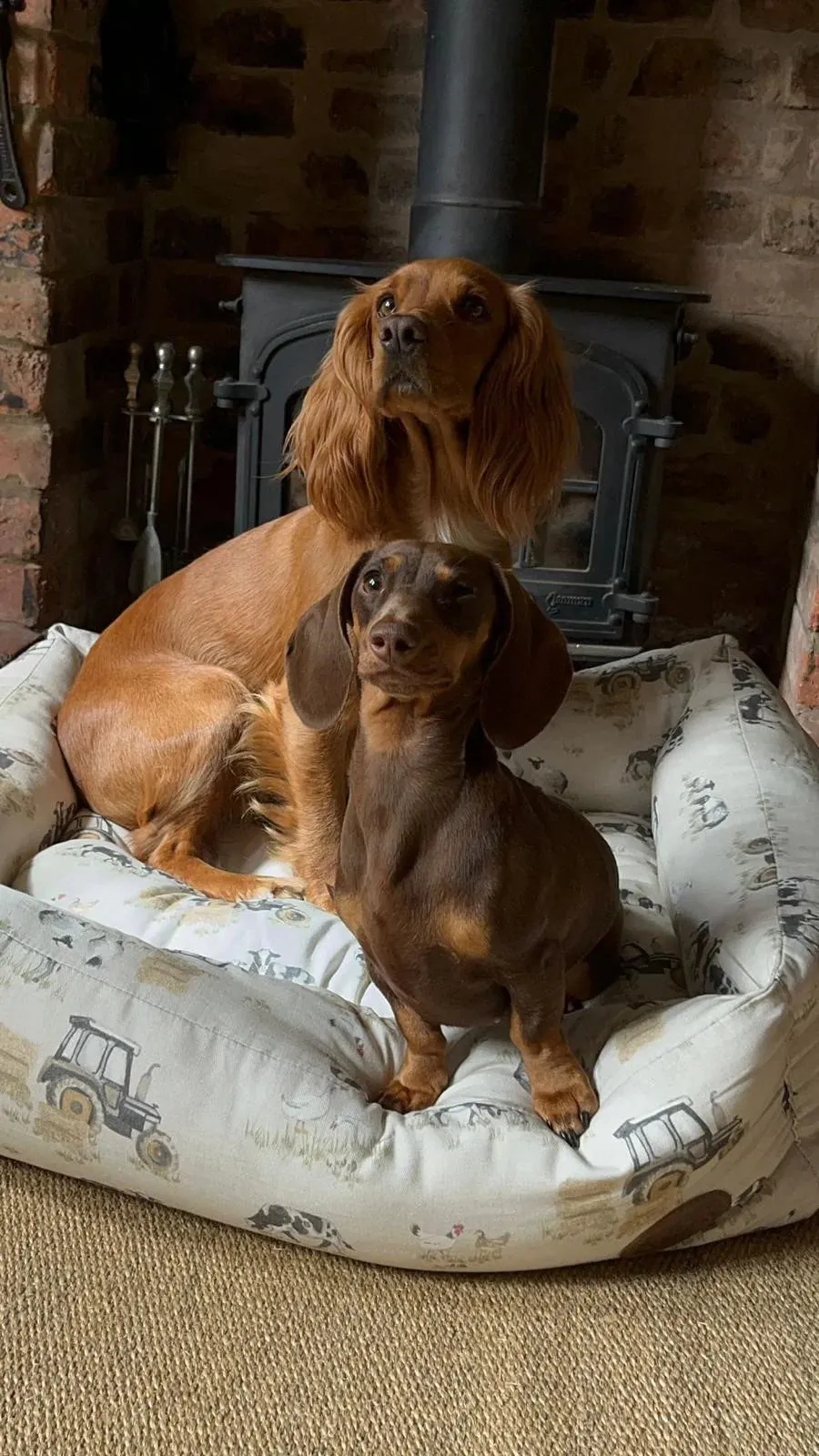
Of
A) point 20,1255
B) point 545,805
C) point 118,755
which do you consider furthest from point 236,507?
point 20,1255

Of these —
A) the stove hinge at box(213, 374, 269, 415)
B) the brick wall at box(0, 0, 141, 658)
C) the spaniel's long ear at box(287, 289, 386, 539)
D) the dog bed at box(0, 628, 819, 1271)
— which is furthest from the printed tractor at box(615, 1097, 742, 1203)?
the brick wall at box(0, 0, 141, 658)

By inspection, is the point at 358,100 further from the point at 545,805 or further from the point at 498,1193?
the point at 498,1193

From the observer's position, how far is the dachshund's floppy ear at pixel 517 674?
137cm

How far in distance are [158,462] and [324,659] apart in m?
1.71

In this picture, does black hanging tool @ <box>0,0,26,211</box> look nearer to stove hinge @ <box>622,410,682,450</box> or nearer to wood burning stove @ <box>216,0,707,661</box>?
wood burning stove @ <box>216,0,707,661</box>

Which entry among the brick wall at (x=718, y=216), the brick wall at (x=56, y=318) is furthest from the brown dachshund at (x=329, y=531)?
the brick wall at (x=718, y=216)

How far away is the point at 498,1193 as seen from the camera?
53.1 inches

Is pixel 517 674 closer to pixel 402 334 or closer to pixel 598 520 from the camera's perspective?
pixel 402 334

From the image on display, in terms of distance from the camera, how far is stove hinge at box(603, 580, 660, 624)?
2.79m

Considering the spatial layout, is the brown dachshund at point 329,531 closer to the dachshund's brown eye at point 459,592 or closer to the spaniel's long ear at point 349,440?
the spaniel's long ear at point 349,440

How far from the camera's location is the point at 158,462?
2.99 m

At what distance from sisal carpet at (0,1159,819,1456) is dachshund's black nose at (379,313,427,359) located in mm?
1199

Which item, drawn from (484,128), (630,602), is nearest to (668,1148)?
(630,602)

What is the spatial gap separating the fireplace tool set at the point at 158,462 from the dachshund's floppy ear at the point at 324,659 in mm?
1636
